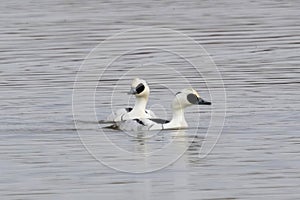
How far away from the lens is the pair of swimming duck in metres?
19.6

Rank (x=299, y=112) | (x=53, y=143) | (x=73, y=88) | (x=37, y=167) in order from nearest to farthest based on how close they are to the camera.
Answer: (x=37, y=167) < (x=53, y=143) < (x=299, y=112) < (x=73, y=88)

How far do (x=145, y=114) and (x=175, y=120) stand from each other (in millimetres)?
1009

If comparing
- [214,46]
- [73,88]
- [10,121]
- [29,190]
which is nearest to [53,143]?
[10,121]

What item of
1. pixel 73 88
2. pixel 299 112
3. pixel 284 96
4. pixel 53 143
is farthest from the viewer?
pixel 73 88

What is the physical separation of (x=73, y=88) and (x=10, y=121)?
3265 millimetres

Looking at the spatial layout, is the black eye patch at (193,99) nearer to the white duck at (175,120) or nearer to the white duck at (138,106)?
the white duck at (175,120)

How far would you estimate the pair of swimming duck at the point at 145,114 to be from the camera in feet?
64.3

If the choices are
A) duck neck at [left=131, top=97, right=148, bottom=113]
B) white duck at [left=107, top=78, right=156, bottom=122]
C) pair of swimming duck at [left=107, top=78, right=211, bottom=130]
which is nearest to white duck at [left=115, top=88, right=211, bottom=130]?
pair of swimming duck at [left=107, top=78, right=211, bottom=130]

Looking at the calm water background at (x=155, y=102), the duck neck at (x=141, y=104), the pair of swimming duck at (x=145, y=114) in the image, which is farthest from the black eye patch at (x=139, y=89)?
the calm water background at (x=155, y=102)

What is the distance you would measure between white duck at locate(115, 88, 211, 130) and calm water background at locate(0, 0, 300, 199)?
0.43 m

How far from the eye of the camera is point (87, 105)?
2136 centimetres

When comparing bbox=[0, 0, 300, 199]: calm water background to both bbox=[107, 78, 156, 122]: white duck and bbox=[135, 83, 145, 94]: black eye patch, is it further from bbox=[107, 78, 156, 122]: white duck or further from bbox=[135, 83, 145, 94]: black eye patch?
bbox=[135, 83, 145, 94]: black eye patch

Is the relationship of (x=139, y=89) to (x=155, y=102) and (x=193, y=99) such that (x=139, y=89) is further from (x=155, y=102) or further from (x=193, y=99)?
(x=155, y=102)

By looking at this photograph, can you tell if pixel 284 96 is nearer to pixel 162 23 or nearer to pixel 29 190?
pixel 29 190
